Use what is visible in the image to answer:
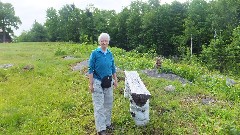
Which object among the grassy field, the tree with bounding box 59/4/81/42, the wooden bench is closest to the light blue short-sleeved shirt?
the wooden bench

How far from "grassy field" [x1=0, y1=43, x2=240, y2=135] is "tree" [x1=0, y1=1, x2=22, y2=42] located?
63176 millimetres

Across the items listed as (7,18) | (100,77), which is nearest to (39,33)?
(7,18)

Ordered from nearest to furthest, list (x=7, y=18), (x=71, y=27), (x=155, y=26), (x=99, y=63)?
(x=99, y=63) → (x=155, y=26) → (x=71, y=27) → (x=7, y=18)

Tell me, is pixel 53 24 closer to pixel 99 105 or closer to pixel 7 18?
pixel 7 18

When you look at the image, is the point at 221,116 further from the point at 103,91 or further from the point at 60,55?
the point at 60,55

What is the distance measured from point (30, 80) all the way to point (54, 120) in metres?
6.15

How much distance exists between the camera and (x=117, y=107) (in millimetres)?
10047

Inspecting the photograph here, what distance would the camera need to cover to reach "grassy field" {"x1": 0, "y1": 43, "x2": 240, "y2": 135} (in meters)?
8.52

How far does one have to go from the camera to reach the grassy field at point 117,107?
8516 mm

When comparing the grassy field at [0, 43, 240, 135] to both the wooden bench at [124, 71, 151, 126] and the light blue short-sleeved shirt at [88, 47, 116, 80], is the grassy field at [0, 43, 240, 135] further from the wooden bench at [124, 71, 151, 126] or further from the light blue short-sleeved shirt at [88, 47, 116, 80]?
the light blue short-sleeved shirt at [88, 47, 116, 80]

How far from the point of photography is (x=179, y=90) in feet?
40.5

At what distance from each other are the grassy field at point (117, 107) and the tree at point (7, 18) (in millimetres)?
63176

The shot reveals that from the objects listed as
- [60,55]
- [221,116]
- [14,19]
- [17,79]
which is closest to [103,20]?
[14,19]

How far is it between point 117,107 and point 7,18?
7109 centimetres
